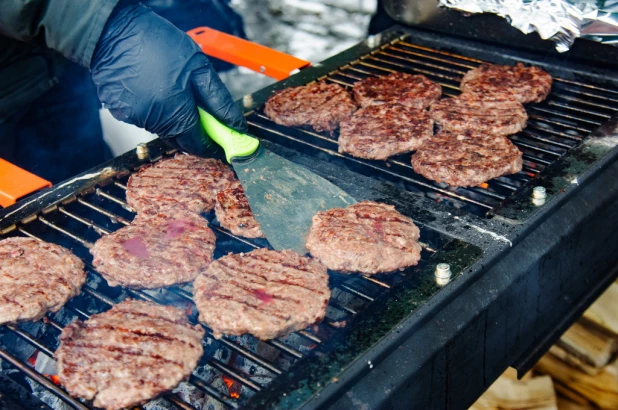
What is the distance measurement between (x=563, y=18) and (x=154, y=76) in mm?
2381

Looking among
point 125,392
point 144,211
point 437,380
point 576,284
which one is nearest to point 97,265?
point 144,211

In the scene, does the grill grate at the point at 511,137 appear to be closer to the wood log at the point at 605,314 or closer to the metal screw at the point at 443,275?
the metal screw at the point at 443,275

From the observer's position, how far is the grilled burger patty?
231 centimetres

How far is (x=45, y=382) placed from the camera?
80.3 inches

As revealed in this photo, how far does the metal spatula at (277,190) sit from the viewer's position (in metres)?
2.70

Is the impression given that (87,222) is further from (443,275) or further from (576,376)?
(576,376)

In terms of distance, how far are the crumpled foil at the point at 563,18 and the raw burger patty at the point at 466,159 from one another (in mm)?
905

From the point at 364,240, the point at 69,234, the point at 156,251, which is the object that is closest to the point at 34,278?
the point at 69,234

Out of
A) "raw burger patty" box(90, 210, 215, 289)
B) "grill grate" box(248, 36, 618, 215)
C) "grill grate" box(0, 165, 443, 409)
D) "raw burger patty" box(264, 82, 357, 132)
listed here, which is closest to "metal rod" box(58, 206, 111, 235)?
"grill grate" box(0, 165, 443, 409)

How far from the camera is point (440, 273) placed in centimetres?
229

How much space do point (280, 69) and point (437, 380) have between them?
7.75 feet

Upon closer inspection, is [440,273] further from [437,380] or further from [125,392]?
[125,392]

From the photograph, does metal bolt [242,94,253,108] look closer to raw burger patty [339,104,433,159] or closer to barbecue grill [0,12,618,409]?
barbecue grill [0,12,618,409]

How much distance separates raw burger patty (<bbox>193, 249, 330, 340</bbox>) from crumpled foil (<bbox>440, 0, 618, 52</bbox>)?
227cm
